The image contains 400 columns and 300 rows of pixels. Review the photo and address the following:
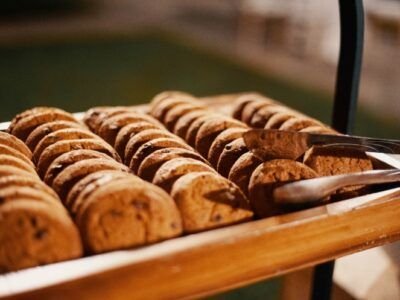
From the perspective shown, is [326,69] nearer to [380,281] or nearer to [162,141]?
[380,281]

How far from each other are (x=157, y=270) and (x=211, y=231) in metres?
0.13

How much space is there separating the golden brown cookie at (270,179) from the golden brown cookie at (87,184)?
240 mm

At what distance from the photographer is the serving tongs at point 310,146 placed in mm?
937

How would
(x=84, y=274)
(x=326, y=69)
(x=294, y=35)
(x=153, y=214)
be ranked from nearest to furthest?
(x=84, y=274)
(x=153, y=214)
(x=326, y=69)
(x=294, y=35)

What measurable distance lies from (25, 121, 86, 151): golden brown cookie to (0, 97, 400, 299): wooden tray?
0.45 m

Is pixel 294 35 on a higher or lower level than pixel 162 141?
lower

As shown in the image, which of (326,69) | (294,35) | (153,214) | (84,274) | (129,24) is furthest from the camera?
(129,24)

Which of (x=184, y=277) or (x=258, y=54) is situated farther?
(x=258, y=54)

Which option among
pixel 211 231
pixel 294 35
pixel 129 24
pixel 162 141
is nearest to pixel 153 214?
pixel 211 231

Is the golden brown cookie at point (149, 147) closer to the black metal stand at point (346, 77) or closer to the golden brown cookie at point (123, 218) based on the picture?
the golden brown cookie at point (123, 218)

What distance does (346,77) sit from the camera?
1306mm

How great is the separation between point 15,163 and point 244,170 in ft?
1.42

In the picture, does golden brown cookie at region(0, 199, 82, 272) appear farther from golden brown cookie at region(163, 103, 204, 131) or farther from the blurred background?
the blurred background

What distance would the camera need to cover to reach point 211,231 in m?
0.90
